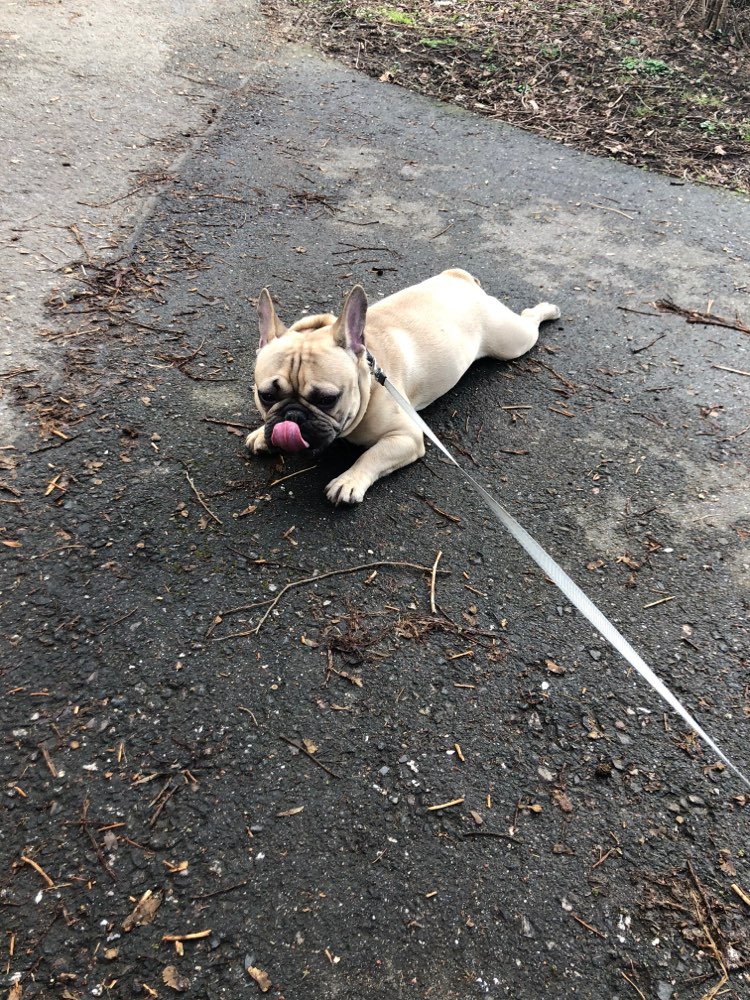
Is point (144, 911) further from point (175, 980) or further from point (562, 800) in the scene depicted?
point (562, 800)

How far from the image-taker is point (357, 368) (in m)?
3.72

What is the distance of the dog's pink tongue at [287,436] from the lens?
3383mm

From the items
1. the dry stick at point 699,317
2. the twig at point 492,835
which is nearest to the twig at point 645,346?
the dry stick at point 699,317

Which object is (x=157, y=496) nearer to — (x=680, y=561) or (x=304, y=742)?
(x=304, y=742)

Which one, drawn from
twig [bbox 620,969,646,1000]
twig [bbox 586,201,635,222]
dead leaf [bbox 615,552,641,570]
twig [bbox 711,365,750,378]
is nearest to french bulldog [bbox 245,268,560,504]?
dead leaf [bbox 615,552,641,570]

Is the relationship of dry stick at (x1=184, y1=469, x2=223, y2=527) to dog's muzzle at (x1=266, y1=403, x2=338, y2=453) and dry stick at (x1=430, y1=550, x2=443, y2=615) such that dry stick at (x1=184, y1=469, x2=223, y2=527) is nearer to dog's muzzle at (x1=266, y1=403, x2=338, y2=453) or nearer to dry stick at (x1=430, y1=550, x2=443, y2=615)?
dog's muzzle at (x1=266, y1=403, x2=338, y2=453)

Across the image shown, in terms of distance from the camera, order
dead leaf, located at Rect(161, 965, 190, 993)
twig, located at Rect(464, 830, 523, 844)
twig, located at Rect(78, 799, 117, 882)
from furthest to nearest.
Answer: twig, located at Rect(464, 830, 523, 844) < twig, located at Rect(78, 799, 117, 882) < dead leaf, located at Rect(161, 965, 190, 993)

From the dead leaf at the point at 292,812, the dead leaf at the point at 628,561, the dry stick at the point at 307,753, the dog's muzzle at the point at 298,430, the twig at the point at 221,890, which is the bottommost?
the twig at the point at 221,890

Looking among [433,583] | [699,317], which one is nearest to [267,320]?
[433,583]

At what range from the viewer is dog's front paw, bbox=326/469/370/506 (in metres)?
3.68

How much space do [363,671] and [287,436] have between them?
116 cm

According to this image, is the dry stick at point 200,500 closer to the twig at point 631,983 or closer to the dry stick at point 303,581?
the dry stick at point 303,581

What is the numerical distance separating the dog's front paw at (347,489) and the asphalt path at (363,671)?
0.08 m

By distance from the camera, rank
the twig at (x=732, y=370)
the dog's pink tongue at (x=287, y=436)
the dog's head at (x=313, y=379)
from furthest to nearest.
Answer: the twig at (x=732, y=370), the dog's head at (x=313, y=379), the dog's pink tongue at (x=287, y=436)
